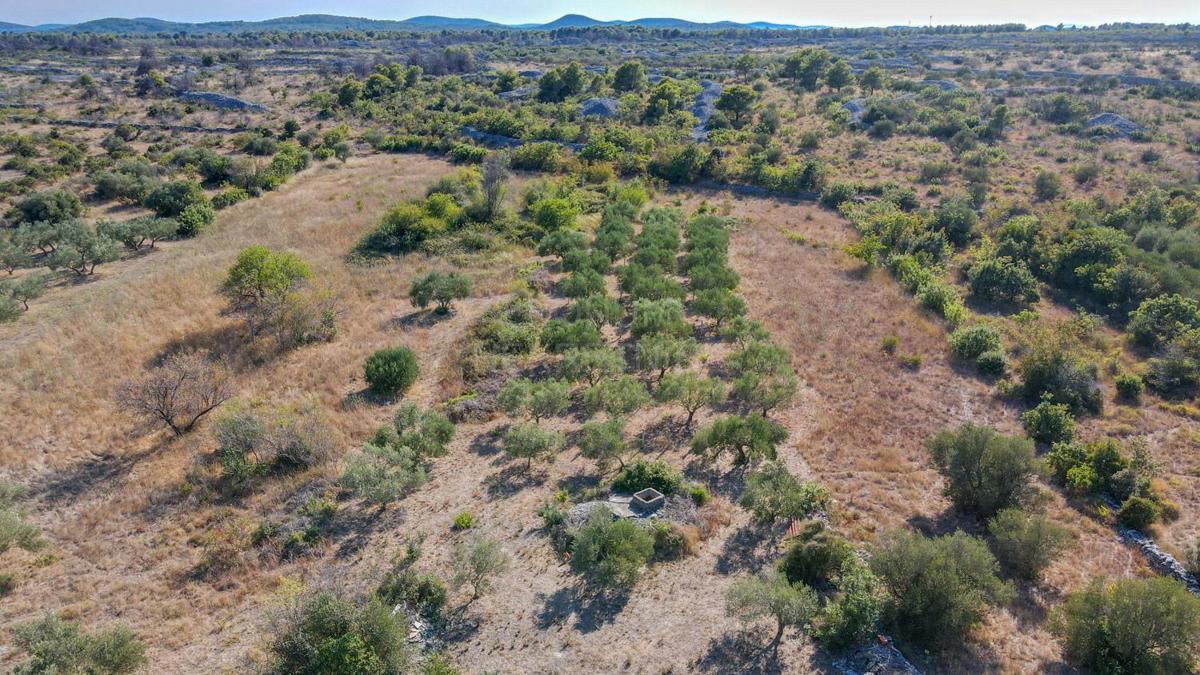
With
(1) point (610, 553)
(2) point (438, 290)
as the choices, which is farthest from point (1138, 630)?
(2) point (438, 290)

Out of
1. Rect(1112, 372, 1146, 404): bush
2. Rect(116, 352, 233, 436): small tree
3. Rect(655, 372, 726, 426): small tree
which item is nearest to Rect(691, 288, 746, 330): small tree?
Rect(655, 372, 726, 426): small tree

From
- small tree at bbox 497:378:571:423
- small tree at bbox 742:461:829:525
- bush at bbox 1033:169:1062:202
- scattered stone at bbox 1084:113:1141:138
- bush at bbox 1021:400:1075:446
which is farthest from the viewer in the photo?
scattered stone at bbox 1084:113:1141:138

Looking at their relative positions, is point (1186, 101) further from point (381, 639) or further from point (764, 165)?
point (381, 639)

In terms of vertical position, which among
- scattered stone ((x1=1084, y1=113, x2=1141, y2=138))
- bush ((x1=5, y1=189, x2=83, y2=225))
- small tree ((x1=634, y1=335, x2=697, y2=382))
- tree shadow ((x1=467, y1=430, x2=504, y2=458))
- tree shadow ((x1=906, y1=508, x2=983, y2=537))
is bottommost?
tree shadow ((x1=906, y1=508, x2=983, y2=537))

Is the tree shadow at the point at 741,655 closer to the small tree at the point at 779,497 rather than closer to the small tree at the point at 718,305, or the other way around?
the small tree at the point at 779,497

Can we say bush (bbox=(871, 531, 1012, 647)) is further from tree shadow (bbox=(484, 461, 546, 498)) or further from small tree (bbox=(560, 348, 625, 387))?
→ small tree (bbox=(560, 348, 625, 387))

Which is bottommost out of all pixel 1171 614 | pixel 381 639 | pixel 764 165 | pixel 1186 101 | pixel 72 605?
pixel 72 605

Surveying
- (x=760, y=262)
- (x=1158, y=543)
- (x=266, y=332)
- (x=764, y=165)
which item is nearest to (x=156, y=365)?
(x=266, y=332)
